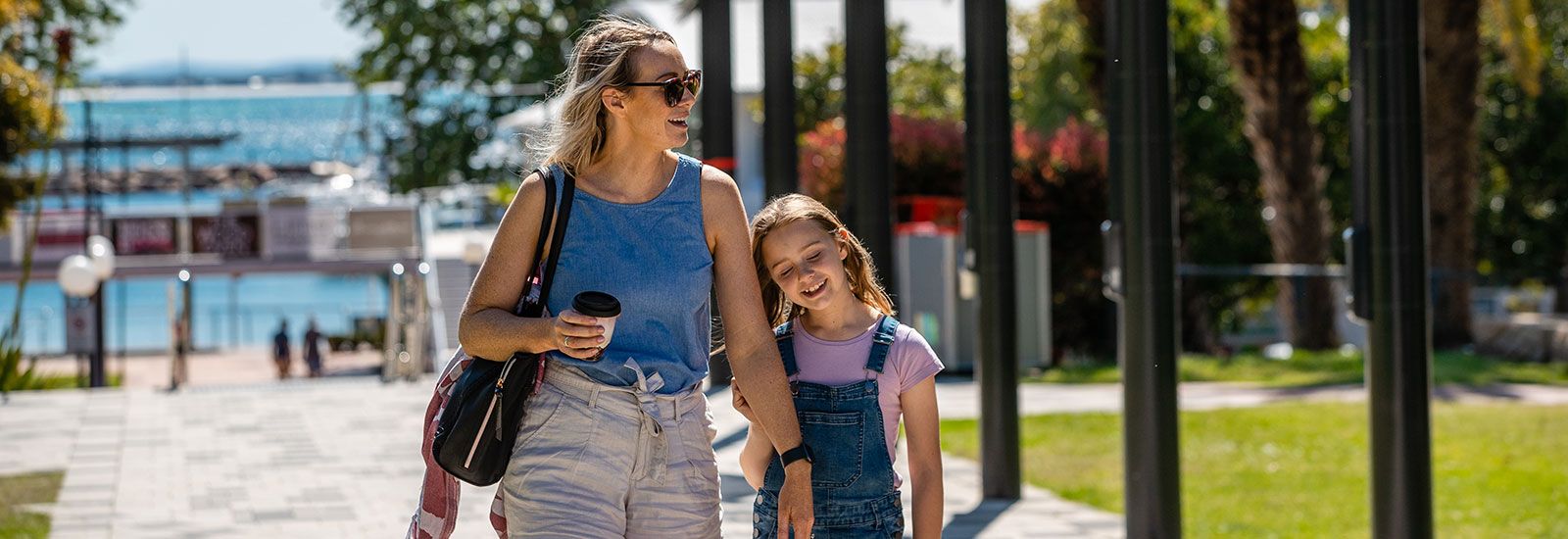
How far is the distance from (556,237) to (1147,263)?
4369mm

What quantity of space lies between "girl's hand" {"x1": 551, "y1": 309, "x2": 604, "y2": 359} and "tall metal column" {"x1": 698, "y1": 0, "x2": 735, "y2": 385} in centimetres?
1116

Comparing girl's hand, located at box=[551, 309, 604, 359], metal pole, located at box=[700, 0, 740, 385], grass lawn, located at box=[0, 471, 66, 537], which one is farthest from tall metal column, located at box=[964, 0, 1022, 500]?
girl's hand, located at box=[551, 309, 604, 359]

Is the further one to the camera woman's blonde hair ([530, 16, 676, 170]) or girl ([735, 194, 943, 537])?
girl ([735, 194, 943, 537])

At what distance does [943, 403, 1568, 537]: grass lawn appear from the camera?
9.16 meters

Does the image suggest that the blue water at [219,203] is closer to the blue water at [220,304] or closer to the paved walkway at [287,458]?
the blue water at [220,304]

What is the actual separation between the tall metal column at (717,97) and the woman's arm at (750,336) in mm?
10809

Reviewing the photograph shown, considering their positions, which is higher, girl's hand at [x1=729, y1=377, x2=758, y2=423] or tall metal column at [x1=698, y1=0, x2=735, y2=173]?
tall metal column at [x1=698, y1=0, x2=735, y2=173]

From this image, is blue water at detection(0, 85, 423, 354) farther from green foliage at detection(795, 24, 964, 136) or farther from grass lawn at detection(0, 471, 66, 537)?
grass lawn at detection(0, 471, 66, 537)

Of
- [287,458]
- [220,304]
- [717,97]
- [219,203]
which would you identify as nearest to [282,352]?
[219,203]

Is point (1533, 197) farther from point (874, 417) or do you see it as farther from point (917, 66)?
point (874, 417)

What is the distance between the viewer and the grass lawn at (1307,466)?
30.1 ft

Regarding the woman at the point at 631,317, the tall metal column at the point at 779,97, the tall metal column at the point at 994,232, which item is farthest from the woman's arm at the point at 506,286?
the tall metal column at the point at 779,97

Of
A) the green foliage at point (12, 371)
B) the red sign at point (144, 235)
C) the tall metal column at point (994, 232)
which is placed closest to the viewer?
the tall metal column at point (994, 232)

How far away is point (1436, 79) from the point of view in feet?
72.3
